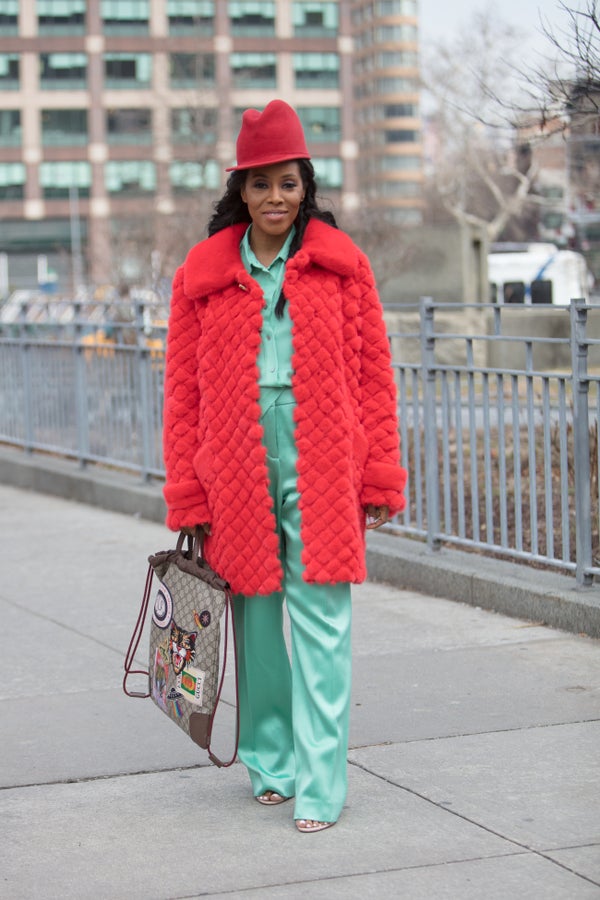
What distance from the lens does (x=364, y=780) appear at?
4781 mm

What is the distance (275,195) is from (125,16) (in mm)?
89973

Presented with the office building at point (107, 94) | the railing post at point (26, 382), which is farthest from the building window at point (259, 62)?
the railing post at point (26, 382)

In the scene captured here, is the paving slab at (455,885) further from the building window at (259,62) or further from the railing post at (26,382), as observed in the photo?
the building window at (259,62)

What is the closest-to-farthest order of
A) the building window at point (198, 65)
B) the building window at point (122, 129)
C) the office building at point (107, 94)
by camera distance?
the building window at point (198, 65) < the building window at point (122, 129) < the office building at point (107, 94)

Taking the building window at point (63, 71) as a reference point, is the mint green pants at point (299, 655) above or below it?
below

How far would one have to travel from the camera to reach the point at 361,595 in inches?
310

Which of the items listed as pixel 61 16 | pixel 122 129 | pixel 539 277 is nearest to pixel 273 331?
pixel 539 277

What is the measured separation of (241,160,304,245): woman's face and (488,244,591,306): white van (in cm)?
1225

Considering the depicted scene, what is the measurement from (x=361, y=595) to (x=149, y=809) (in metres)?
3.37

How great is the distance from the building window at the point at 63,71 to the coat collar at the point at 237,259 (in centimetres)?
9031

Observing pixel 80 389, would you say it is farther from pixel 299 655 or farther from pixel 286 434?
pixel 299 655

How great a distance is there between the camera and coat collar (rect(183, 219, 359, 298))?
4.35m

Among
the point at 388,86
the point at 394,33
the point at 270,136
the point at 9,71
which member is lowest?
the point at 270,136

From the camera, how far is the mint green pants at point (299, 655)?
4.30m
